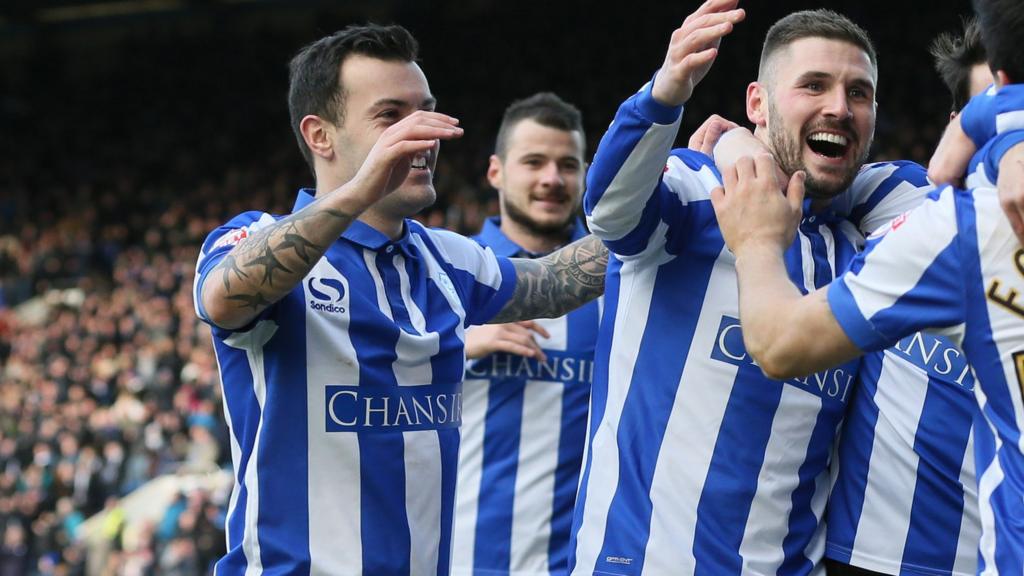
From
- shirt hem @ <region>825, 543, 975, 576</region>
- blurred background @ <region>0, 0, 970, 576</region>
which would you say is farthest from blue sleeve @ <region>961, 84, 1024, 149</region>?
blurred background @ <region>0, 0, 970, 576</region>

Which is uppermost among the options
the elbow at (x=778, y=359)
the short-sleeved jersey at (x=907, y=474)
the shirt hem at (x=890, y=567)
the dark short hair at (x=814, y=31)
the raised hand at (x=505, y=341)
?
the dark short hair at (x=814, y=31)

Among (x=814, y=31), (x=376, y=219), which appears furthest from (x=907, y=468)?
(x=376, y=219)

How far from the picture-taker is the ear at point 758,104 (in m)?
3.79

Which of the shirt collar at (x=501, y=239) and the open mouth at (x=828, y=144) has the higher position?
the open mouth at (x=828, y=144)

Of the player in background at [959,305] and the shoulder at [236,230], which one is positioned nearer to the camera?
the player in background at [959,305]

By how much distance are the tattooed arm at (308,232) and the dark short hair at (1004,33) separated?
3.68ft

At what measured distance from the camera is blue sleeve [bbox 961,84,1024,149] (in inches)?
98.5

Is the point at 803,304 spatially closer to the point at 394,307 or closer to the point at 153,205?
the point at 394,307

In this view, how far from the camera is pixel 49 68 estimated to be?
28.9 m

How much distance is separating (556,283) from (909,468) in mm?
1190

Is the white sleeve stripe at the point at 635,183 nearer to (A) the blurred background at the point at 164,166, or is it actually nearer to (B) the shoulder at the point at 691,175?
(B) the shoulder at the point at 691,175

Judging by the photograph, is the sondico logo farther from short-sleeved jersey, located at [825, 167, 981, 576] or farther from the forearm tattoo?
short-sleeved jersey, located at [825, 167, 981, 576]

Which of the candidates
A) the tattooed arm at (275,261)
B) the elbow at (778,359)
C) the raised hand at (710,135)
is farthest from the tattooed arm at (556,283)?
the elbow at (778,359)

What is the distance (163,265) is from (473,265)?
55.3 feet
